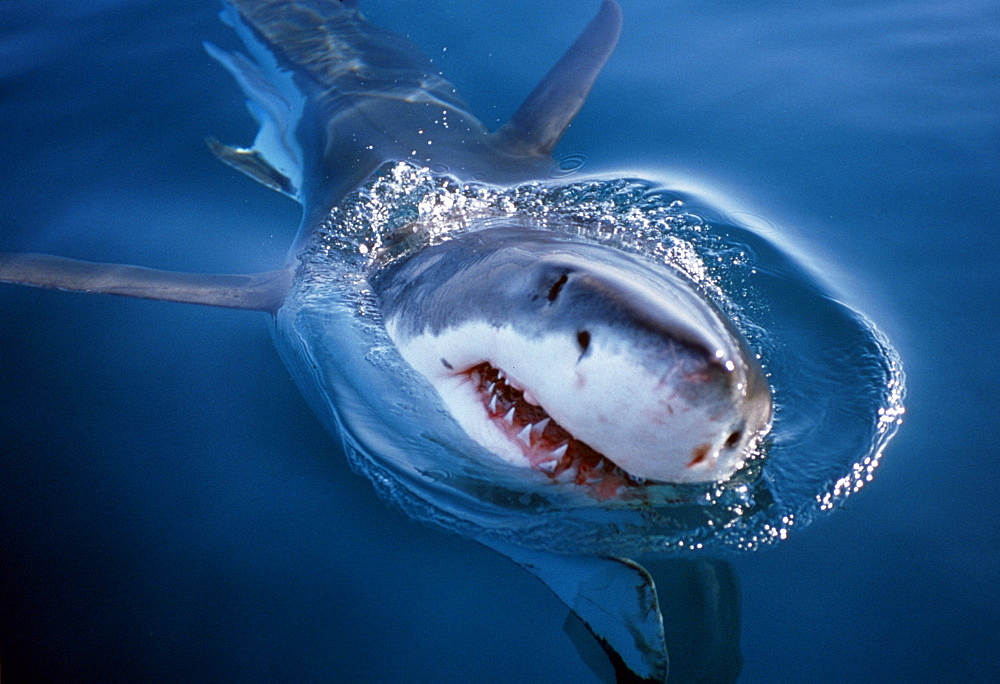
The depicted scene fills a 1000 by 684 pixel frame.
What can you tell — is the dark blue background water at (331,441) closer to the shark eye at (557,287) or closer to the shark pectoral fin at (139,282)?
the shark pectoral fin at (139,282)

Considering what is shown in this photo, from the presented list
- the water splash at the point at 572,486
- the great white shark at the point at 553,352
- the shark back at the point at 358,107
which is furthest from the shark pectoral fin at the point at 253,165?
the water splash at the point at 572,486

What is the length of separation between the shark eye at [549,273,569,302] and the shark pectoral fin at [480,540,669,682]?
51cm

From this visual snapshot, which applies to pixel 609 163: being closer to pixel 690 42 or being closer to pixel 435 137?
pixel 435 137

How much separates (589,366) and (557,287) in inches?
7.2

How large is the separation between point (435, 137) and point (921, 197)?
5.79 ft

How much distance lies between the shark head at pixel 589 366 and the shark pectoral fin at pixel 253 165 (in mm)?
1577

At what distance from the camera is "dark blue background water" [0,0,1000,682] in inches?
56.0

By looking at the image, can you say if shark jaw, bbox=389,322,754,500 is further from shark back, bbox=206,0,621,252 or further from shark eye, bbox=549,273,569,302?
shark back, bbox=206,0,621,252

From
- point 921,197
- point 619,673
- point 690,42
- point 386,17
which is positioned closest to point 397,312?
point 619,673

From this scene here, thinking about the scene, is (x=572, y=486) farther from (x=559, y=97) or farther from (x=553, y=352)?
(x=559, y=97)

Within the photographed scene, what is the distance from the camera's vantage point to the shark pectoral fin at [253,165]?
3.00 metres

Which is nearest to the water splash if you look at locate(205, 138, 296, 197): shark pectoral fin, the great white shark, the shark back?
the great white shark

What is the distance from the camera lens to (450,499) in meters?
1.59

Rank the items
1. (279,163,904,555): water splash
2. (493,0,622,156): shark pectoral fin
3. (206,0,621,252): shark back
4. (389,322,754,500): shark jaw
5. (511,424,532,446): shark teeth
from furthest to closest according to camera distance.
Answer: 1. (493,0,622,156): shark pectoral fin
2. (206,0,621,252): shark back
3. (279,163,904,555): water splash
4. (511,424,532,446): shark teeth
5. (389,322,754,500): shark jaw
